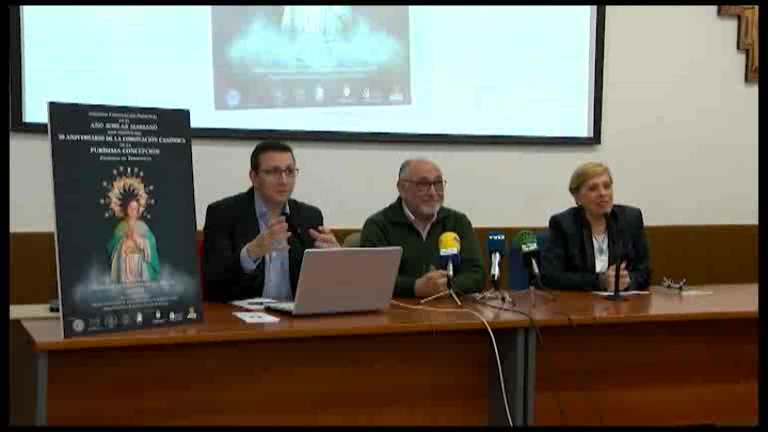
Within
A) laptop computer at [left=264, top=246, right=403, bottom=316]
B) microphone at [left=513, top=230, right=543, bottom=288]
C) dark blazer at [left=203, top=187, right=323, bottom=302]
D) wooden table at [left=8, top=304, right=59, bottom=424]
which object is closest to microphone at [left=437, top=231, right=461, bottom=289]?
microphone at [left=513, top=230, right=543, bottom=288]

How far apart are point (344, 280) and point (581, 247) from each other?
4.45 ft

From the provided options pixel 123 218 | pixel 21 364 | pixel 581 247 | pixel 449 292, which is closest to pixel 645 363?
pixel 449 292

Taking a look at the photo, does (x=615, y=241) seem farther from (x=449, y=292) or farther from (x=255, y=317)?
(x=255, y=317)

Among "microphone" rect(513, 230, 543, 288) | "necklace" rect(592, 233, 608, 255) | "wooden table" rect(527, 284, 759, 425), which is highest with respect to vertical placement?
"microphone" rect(513, 230, 543, 288)

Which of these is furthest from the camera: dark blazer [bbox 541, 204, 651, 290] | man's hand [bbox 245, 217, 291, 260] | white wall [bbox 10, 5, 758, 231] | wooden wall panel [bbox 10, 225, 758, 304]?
wooden wall panel [bbox 10, 225, 758, 304]

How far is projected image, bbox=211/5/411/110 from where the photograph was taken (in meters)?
4.10

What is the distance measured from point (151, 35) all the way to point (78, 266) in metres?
1.91

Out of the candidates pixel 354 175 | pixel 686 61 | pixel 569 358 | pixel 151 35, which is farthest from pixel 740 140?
pixel 151 35

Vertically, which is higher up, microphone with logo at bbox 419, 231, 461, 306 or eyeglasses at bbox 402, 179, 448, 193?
eyeglasses at bbox 402, 179, 448, 193

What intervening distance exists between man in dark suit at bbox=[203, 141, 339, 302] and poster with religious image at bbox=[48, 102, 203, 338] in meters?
0.56

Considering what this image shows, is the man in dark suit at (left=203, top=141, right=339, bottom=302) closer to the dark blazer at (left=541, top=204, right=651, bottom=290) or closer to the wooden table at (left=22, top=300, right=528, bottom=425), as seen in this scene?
the wooden table at (left=22, top=300, right=528, bottom=425)

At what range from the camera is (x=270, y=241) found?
2893mm

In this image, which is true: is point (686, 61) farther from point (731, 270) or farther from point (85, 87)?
point (85, 87)

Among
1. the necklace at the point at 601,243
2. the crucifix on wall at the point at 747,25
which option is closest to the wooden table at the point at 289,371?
the necklace at the point at 601,243
